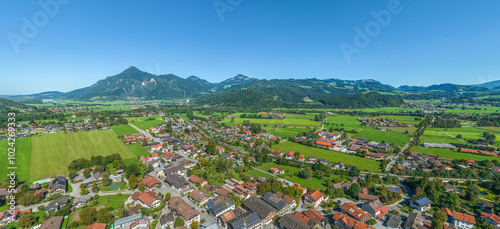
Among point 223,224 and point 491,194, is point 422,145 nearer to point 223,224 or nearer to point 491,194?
point 491,194

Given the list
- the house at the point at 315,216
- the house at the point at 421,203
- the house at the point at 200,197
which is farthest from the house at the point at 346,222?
the house at the point at 200,197

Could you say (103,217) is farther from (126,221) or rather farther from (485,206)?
(485,206)

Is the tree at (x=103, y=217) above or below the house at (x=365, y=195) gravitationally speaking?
above

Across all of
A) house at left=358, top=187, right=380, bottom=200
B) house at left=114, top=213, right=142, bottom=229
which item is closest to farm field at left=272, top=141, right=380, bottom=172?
house at left=358, top=187, right=380, bottom=200

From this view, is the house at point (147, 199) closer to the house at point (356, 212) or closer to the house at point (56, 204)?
the house at point (56, 204)

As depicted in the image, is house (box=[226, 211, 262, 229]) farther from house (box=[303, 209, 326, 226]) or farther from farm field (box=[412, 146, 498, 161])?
farm field (box=[412, 146, 498, 161])

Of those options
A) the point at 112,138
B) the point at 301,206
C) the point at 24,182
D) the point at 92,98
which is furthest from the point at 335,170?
the point at 92,98
